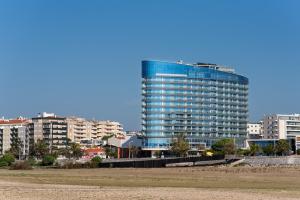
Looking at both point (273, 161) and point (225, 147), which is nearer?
point (273, 161)

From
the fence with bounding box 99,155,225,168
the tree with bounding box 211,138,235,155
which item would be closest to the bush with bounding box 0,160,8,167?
the fence with bounding box 99,155,225,168

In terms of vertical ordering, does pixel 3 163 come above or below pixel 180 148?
below

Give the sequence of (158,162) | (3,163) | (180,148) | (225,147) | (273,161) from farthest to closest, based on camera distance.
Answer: (225,147) → (180,148) → (3,163) → (158,162) → (273,161)

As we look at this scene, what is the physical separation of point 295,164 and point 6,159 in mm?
77661

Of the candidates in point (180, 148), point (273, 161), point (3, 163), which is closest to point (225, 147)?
point (180, 148)

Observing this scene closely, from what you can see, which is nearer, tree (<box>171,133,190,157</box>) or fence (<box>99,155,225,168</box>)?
fence (<box>99,155,225,168</box>)

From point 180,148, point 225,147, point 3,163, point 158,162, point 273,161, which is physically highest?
point 225,147

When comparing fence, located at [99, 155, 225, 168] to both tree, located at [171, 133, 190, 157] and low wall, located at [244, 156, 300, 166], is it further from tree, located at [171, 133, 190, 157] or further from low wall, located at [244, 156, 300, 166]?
tree, located at [171, 133, 190, 157]

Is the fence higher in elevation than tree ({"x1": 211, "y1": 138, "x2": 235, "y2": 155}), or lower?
lower

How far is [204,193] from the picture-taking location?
44.9 metres

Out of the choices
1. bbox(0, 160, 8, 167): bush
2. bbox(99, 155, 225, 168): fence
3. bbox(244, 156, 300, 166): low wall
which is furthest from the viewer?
bbox(0, 160, 8, 167): bush

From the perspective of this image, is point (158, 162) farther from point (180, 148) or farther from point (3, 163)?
point (180, 148)

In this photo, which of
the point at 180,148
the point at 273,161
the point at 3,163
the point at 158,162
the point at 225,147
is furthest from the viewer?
the point at 225,147

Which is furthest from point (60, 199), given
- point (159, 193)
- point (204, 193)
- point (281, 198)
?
point (281, 198)
